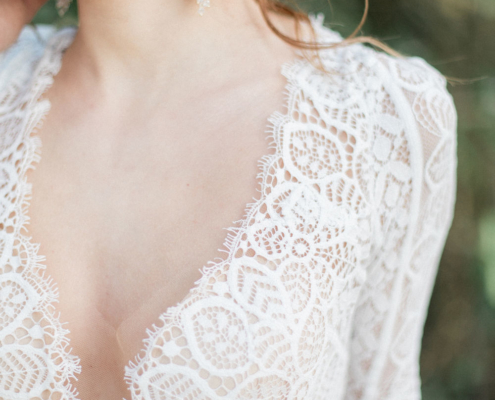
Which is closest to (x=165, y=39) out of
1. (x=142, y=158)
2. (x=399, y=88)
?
(x=142, y=158)

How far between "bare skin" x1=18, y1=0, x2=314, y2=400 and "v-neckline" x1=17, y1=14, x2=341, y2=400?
13mm

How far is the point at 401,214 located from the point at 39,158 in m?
0.74

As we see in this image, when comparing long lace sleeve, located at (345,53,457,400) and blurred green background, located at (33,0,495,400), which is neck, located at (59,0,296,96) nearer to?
long lace sleeve, located at (345,53,457,400)

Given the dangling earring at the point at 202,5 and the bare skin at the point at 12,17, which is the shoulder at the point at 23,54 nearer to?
the bare skin at the point at 12,17

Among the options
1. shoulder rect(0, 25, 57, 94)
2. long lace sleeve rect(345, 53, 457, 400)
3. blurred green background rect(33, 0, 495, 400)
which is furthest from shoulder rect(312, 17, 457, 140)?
blurred green background rect(33, 0, 495, 400)

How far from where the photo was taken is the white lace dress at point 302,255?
750 mm

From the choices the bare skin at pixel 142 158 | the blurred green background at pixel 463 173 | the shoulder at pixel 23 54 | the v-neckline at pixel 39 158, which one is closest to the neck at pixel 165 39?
the bare skin at pixel 142 158

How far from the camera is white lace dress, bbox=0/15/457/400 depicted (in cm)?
75

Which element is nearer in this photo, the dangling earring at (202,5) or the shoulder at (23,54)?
the dangling earring at (202,5)

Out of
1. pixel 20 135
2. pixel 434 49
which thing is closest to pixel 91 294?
pixel 20 135

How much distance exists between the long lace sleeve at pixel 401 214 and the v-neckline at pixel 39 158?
17 centimetres

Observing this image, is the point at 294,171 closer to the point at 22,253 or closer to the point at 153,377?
the point at 153,377

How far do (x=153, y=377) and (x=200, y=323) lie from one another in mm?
117

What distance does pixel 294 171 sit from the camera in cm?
82
